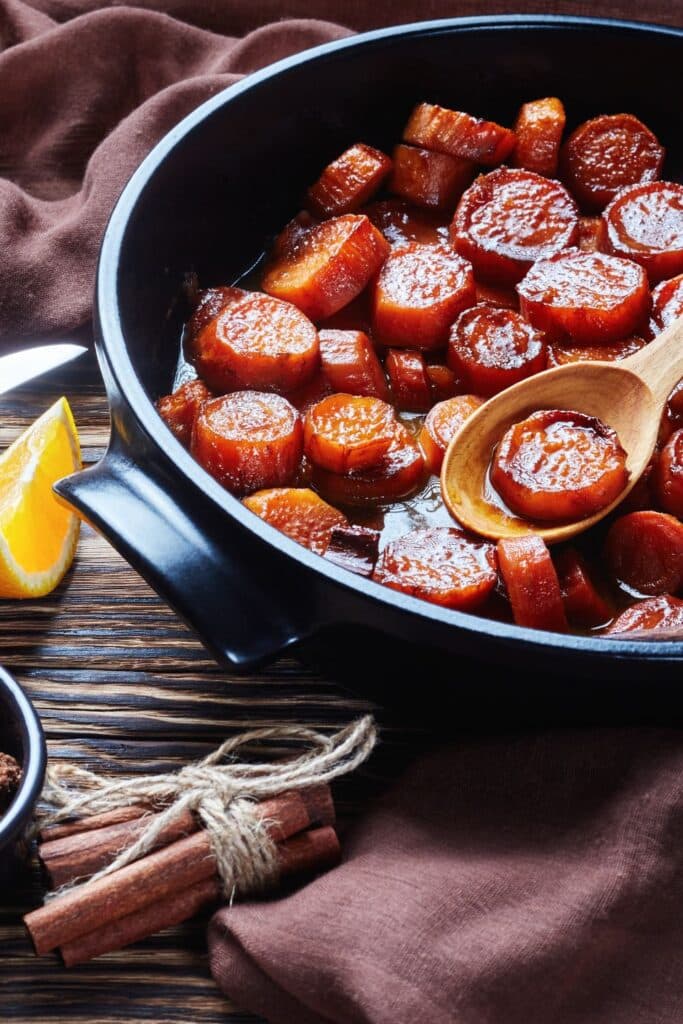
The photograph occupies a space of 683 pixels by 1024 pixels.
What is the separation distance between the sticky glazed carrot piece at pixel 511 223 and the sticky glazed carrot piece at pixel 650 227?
0.30 feet

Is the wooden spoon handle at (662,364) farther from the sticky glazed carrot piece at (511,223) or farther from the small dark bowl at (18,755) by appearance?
the small dark bowl at (18,755)

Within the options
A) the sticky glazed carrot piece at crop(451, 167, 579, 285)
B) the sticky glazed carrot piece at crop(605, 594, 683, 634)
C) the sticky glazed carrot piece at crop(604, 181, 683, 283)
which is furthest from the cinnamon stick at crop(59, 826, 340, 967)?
the sticky glazed carrot piece at crop(604, 181, 683, 283)

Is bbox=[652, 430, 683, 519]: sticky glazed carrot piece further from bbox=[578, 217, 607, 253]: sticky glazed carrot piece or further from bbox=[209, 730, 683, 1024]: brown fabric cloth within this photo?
bbox=[578, 217, 607, 253]: sticky glazed carrot piece

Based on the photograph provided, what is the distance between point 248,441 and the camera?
1.95 m

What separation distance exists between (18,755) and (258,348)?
2.77ft

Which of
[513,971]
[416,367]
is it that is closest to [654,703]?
[513,971]

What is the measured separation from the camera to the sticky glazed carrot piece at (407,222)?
98.1 inches

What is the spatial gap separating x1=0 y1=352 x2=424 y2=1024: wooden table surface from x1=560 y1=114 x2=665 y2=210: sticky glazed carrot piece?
131cm

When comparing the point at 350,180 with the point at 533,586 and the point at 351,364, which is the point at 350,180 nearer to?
the point at 351,364

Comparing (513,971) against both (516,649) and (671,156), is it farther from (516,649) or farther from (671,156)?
(671,156)

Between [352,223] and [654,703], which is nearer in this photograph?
[654,703]

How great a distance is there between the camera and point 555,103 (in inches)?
98.7

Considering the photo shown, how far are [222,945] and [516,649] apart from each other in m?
0.59

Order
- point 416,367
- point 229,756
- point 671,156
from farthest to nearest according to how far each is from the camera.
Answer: point 671,156, point 416,367, point 229,756
